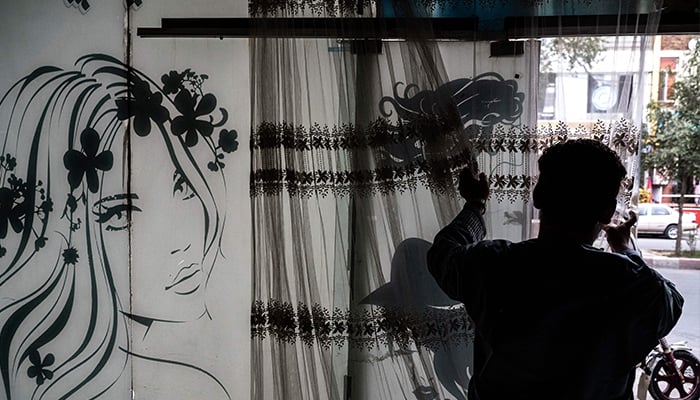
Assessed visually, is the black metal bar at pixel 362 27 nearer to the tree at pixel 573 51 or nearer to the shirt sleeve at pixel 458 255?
the tree at pixel 573 51

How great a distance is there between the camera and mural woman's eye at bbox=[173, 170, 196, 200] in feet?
5.24

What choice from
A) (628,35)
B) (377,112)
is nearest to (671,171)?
(628,35)

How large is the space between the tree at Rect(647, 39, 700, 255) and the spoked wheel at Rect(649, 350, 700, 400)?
1090 millimetres

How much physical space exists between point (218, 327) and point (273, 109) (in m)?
0.69

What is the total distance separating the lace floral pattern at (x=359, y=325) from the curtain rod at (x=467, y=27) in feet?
Result: 2.15

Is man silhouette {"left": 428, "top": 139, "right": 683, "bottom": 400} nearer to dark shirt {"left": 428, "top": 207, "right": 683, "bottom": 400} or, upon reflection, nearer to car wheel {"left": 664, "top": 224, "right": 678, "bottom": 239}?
dark shirt {"left": 428, "top": 207, "right": 683, "bottom": 400}

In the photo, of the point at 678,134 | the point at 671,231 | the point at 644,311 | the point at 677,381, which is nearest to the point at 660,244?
the point at 671,231

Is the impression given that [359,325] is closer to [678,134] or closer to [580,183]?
[580,183]

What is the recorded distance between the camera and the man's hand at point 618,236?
1167mm

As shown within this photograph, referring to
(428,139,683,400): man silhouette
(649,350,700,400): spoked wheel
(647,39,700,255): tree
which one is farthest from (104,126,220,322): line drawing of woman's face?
(647,39,700,255): tree

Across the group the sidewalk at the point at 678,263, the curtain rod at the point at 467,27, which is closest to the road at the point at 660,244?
the sidewalk at the point at 678,263

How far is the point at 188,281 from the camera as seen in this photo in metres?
A: 1.61

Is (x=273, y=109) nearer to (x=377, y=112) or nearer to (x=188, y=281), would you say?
(x=377, y=112)

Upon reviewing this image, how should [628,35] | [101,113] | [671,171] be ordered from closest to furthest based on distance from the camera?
[628,35] < [101,113] < [671,171]
